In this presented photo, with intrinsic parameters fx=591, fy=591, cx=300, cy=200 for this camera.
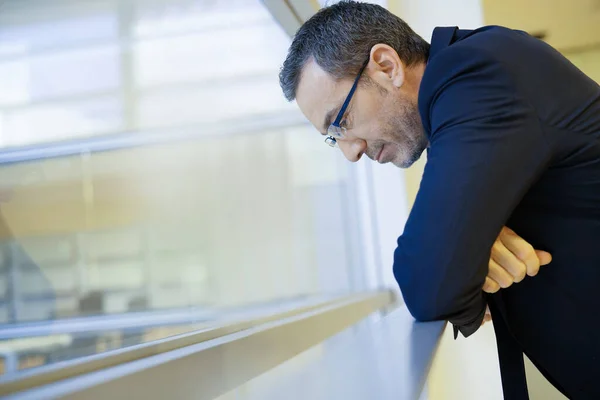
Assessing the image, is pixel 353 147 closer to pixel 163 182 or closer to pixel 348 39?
pixel 348 39

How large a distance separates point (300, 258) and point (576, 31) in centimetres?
260

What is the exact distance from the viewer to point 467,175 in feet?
3.14

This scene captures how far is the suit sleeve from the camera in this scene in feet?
3.16

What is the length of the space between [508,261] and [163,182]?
2.78 ft

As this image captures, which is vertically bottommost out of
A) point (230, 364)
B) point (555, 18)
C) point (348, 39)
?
point (230, 364)

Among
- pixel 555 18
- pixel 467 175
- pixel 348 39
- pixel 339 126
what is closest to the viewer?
pixel 467 175

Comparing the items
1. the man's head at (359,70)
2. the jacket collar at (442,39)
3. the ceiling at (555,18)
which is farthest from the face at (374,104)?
the ceiling at (555,18)

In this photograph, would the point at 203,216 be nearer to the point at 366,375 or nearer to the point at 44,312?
the point at 44,312

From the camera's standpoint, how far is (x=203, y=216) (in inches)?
68.9

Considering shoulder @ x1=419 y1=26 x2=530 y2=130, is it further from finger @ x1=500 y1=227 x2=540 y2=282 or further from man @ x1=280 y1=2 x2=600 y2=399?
finger @ x1=500 y1=227 x2=540 y2=282

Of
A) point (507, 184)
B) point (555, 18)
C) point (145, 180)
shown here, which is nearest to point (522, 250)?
point (507, 184)

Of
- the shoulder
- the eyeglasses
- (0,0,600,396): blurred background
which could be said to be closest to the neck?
the eyeglasses

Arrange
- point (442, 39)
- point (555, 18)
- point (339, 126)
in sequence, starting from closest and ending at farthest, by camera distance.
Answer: point (442, 39) < point (339, 126) < point (555, 18)

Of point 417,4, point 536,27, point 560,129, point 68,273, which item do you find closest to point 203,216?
point 68,273
